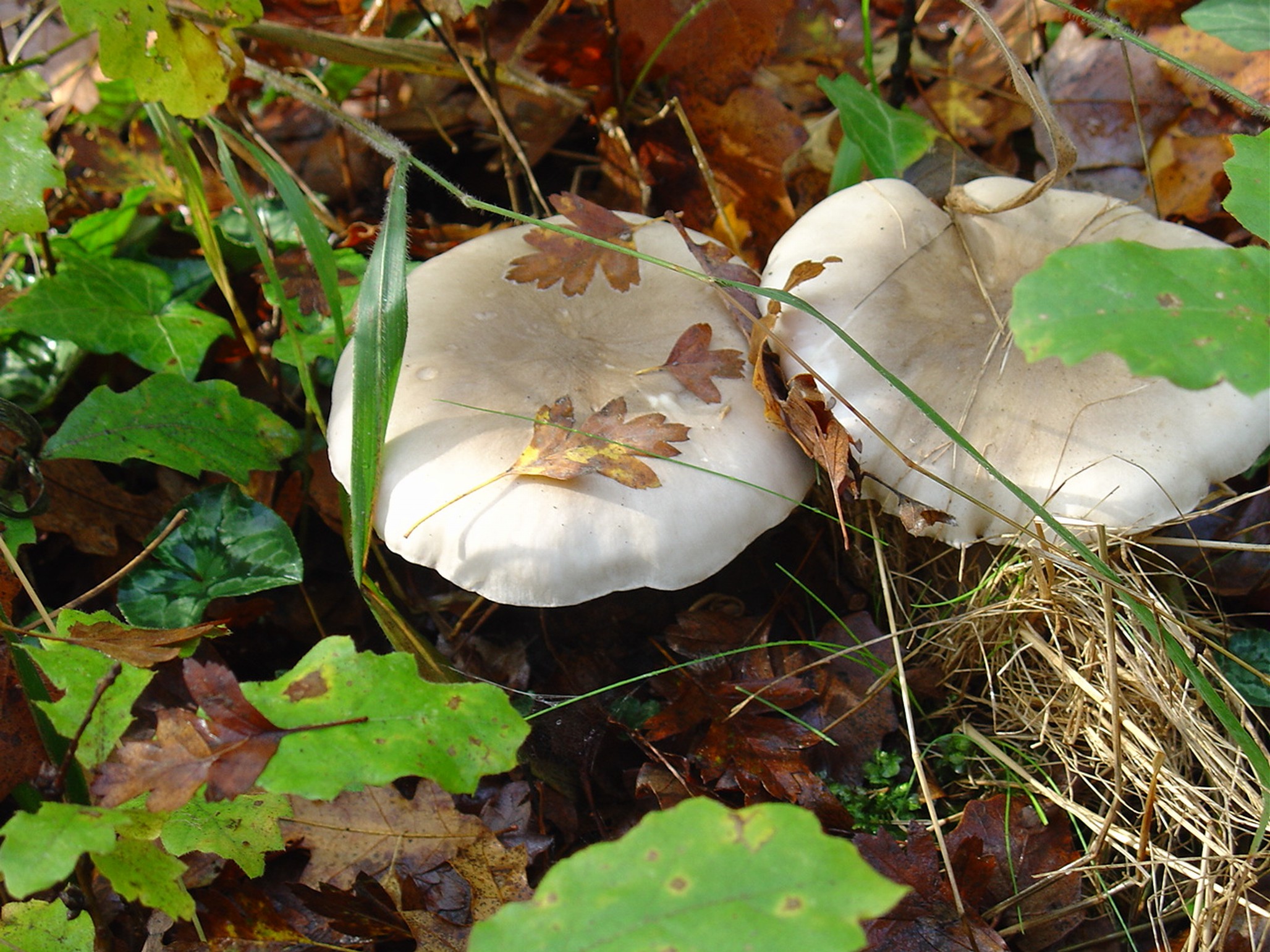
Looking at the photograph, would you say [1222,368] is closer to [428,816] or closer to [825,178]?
[428,816]

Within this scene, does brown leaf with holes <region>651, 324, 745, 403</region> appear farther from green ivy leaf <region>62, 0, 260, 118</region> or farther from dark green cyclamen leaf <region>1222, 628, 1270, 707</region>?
dark green cyclamen leaf <region>1222, 628, 1270, 707</region>

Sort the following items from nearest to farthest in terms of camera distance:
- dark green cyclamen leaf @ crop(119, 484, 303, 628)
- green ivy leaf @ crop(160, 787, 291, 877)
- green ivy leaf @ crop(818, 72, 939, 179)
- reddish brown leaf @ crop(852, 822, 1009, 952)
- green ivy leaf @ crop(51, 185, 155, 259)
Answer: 1. green ivy leaf @ crop(160, 787, 291, 877)
2. reddish brown leaf @ crop(852, 822, 1009, 952)
3. dark green cyclamen leaf @ crop(119, 484, 303, 628)
4. green ivy leaf @ crop(818, 72, 939, 179)
5. green ivy leaf @ crop(51, 185, 155, 259)

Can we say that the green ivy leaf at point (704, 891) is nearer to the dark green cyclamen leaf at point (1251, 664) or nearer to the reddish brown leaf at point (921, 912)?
the reddish brown leaf at point (921, 912)

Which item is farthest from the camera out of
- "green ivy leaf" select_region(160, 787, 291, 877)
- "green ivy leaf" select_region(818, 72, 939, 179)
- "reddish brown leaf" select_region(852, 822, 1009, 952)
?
"green ivy leaf" select_region(818, 72, 939, 179)

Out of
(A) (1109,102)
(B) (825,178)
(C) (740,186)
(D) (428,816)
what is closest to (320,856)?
(D) (428,816)

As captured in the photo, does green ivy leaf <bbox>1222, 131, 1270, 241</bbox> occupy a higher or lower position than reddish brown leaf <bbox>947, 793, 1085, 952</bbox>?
higher

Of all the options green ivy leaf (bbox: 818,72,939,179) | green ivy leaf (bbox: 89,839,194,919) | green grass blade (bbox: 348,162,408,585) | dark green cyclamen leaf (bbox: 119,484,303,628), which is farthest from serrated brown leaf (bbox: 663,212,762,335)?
green ivy leaf (bbox: 89,839,194,919)
